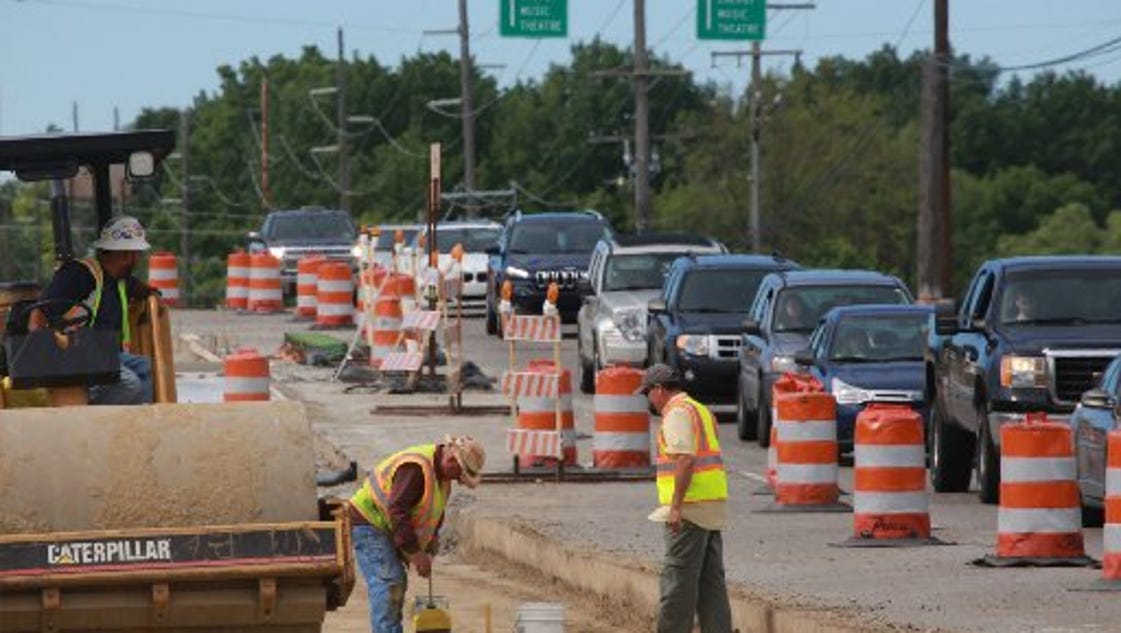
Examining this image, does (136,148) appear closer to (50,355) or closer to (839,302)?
(50,355)

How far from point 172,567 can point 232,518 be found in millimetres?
321

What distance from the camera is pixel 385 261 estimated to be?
5816 cm

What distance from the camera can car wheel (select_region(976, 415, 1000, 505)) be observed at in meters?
26.2

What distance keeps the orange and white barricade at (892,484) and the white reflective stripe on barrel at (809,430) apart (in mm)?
2453

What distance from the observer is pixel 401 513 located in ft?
50.5

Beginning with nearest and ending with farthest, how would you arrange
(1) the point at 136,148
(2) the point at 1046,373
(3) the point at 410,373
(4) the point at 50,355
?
(4) the point at 50,355, (1) the point at 136,148, (2) the point at 1046,373, (3) the point at 410,373

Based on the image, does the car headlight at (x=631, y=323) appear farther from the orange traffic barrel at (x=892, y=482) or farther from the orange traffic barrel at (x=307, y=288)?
the orange traffic barrel at (x=307, y=288)

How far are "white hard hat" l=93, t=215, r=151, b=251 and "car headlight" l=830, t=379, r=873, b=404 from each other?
15921mm

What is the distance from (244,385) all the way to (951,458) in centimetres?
737

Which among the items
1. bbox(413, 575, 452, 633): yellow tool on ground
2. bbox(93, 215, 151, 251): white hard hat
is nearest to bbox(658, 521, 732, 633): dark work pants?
bbox(413, 575, 452, 633): yellow tool on ground

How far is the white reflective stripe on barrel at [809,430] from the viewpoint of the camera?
25500mm

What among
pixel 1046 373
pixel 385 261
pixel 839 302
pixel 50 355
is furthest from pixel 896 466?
pixel 385 261

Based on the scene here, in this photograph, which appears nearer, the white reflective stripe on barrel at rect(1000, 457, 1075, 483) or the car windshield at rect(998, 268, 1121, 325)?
the white reflective stripe on barrel at rect(1000, 457, 1075, 483)

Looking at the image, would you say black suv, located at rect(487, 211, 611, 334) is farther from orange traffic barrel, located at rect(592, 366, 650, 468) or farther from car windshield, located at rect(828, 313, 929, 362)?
orange traffic barrel, located at rect(592, 366, 650, 468)
